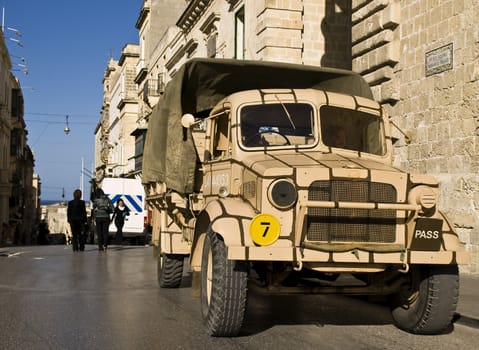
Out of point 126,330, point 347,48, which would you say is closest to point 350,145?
point 126,330

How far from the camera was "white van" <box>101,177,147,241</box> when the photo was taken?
1101 inches

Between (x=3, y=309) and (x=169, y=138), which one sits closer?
(x=3, y=309)

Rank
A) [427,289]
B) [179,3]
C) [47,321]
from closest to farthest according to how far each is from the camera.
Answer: [427,289] < [47,321] < [179,3]

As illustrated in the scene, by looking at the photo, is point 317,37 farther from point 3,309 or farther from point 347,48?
point 3,309

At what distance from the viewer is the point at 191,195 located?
806 cm

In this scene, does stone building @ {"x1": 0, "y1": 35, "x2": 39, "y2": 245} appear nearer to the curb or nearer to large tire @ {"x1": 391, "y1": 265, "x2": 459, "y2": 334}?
the curb

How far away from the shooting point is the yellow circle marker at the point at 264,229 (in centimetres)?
564

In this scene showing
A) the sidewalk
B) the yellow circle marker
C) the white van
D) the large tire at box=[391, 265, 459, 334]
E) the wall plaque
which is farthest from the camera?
the white van

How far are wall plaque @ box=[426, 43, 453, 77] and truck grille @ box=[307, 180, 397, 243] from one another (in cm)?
637

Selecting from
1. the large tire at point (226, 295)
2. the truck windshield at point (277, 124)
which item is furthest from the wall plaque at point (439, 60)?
the large tire at point (226, 295)

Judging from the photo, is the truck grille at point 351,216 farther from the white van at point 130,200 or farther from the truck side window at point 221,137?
the white van at point 130,200

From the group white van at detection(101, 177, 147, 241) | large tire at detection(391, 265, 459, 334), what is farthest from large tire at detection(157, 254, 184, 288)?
white van at detection(101, 177, 147, 241)

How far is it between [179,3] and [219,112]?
148 ft

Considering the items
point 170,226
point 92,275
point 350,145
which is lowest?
point 92,275
